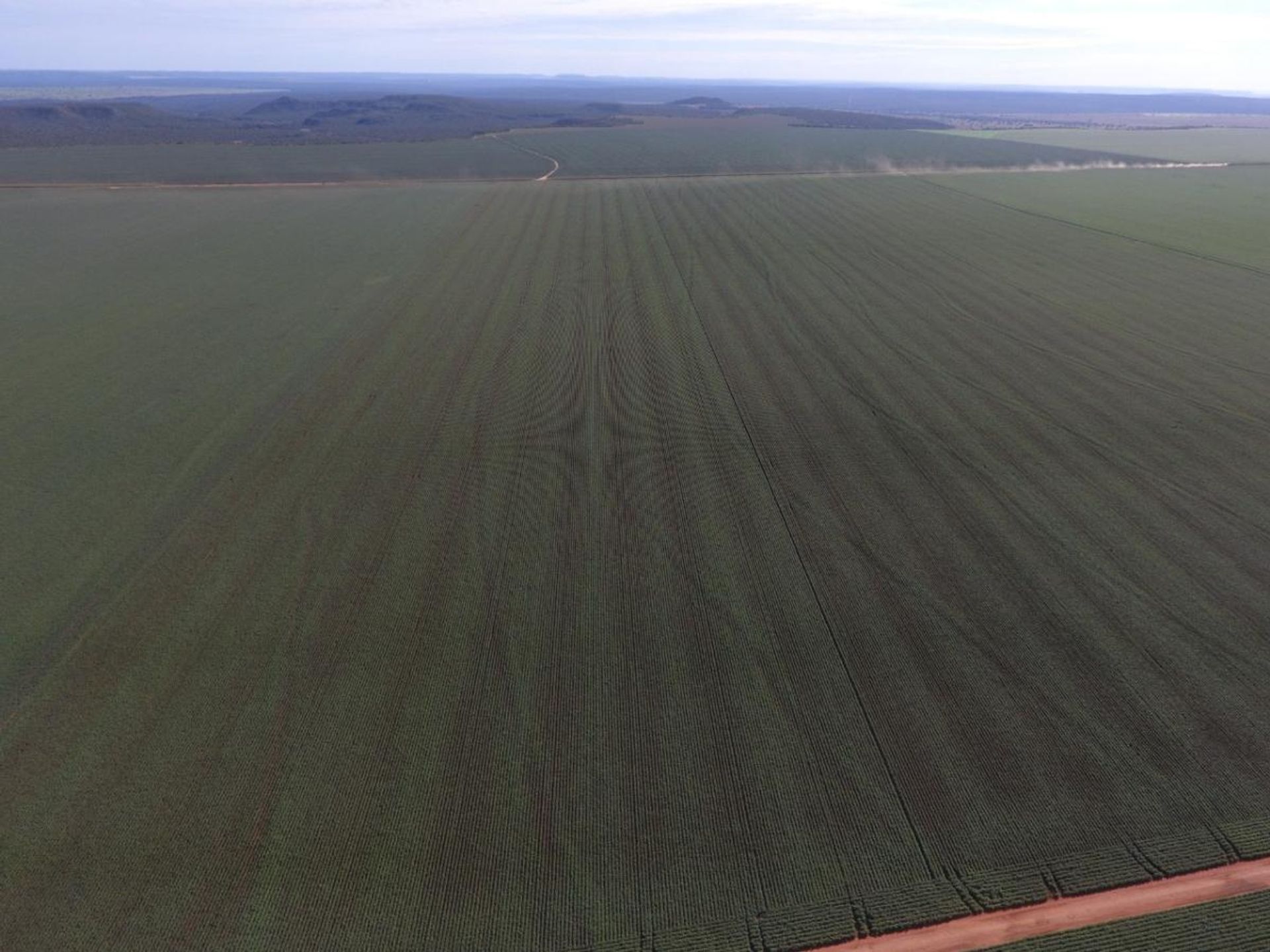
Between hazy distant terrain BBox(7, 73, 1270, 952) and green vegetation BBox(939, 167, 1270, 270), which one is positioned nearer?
hazy distant terrain BBox(7, 73, 1270, 952)

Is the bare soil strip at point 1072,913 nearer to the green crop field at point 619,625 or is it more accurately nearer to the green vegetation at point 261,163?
the green crop field at point 619,625

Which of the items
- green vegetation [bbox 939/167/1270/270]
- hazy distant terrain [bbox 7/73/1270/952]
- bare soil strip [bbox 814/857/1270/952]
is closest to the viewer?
bare soil strip [bbox 814/857/1270/952]

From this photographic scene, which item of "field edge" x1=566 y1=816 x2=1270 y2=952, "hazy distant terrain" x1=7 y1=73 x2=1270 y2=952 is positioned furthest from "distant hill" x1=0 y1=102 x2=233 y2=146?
"field edge" x1=566 y1=816 x2=1270 y2=952

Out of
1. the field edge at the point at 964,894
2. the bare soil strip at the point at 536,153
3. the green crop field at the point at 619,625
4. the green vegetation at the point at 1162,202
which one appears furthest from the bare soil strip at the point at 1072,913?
the bare soil strip at the point at 536,153

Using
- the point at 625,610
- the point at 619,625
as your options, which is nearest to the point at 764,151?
the point at 625,610

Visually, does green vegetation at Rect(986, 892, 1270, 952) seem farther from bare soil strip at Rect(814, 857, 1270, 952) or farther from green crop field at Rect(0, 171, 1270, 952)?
green crop field at Rect(0, 171, 1270, 952)

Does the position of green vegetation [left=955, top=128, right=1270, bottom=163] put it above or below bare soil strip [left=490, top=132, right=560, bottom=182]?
above
